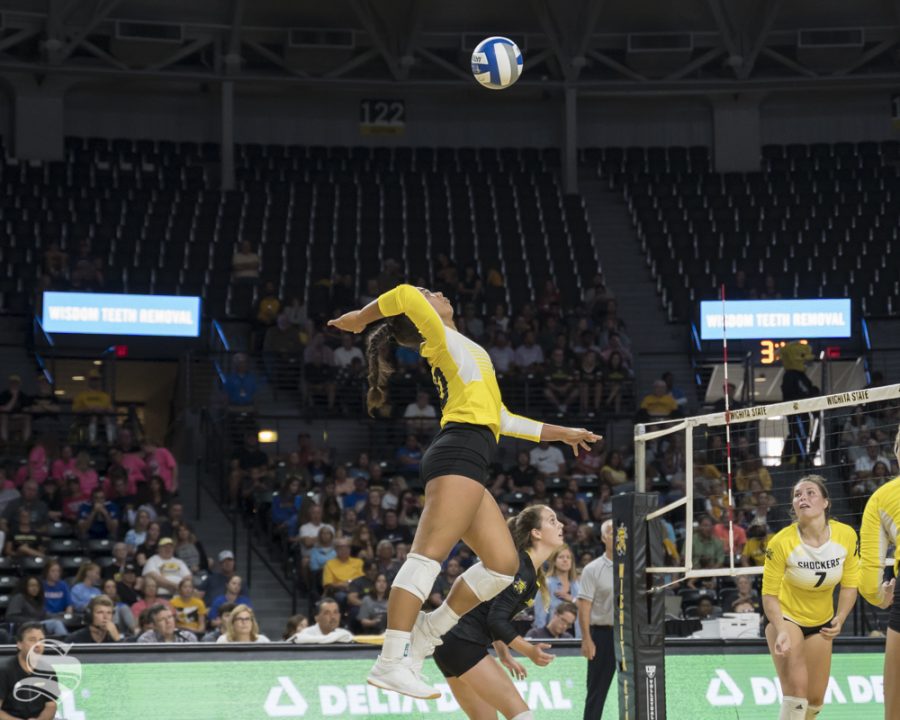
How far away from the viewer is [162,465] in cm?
1809

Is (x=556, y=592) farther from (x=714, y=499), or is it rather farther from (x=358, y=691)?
(x=358, y=691)

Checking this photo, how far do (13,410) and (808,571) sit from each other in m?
13.1

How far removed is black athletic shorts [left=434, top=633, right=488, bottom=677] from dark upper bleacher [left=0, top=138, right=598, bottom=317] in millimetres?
15572

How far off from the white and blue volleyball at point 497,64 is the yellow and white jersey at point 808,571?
503 centimetres

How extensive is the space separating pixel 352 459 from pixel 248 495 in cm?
269

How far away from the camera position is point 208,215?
25.1m

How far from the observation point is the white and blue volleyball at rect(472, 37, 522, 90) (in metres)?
12.0

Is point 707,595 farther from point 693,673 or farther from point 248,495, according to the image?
point 248,495

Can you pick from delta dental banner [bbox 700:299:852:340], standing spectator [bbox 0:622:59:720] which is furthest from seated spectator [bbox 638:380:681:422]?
standing spectator [bbox 0:622:59:720]

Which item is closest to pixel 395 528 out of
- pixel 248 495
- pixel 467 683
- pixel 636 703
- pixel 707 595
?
pixel 248 495

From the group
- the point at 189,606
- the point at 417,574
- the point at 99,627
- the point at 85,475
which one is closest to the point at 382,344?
the point at 417,574

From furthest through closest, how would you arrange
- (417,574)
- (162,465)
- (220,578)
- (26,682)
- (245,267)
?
(245,267)
(162,465)
(220,578)
(26,682)
(417,574)

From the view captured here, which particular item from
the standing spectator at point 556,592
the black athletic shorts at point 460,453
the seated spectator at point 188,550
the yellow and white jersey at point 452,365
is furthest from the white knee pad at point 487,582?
the seated spectator at point 188,550

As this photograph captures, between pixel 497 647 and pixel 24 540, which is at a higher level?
pixel 24 540
